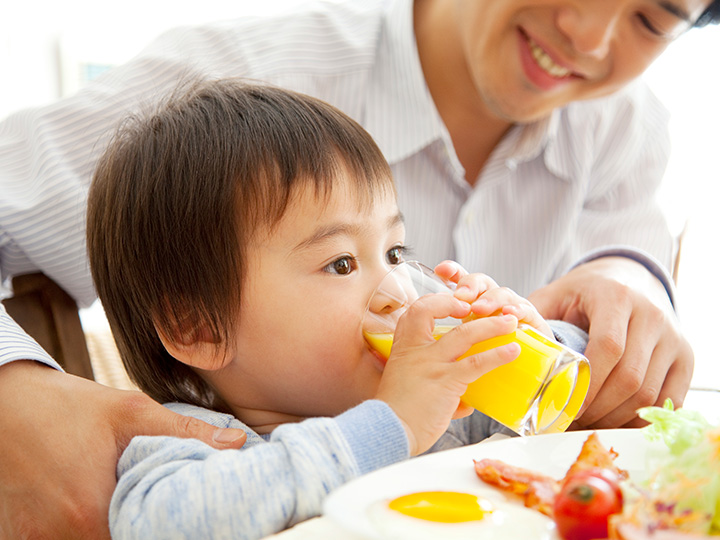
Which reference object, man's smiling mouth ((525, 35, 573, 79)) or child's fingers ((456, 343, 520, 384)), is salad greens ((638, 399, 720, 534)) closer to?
child's fingers ((456, 343, 520, 384))

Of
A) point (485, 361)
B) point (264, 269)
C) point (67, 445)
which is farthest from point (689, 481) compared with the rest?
point (67, 445)

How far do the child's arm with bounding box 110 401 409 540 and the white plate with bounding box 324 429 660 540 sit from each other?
0.11 metres

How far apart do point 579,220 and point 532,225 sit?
0.20 metres

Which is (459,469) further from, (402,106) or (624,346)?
(402,106)

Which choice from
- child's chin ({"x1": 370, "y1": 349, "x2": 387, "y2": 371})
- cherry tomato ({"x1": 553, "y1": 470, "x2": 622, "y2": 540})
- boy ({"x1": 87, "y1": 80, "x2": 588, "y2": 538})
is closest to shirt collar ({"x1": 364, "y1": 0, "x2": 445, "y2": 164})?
boy ({"x1": 87, "y1": 80, "x2": 588, "y2": 538})

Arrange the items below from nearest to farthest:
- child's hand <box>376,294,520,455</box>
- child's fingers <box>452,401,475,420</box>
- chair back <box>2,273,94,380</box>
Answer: child's hand <box>376,294,520,455</box>
child's fingers <box>452,401,475,420</box>
chair back <box>2,273,94,380</box>

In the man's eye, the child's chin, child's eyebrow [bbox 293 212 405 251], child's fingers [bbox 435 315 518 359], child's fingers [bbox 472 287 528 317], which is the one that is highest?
child's eyebrow [bbox 293 212 405 251]

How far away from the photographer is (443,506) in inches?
22.9

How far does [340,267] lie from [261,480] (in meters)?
0.39

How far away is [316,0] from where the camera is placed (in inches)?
75.2

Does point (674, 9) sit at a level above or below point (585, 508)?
above

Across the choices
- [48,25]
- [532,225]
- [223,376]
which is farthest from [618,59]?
[48,25]

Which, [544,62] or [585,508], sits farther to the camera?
[544,62]

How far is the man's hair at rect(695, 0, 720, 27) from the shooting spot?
1.39m
